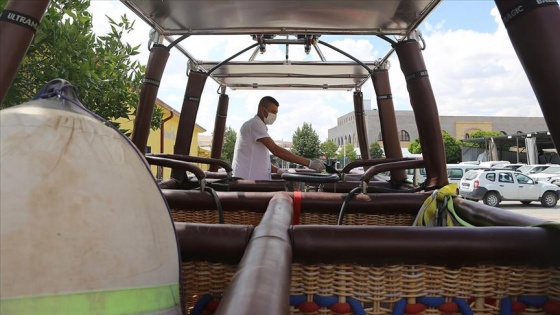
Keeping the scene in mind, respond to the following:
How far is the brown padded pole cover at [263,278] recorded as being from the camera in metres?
0.77

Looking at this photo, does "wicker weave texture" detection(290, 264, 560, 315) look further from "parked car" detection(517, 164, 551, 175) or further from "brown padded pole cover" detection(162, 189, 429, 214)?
"parked car" detection(517, 164, 551, 175)

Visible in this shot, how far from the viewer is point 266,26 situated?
12.5ft

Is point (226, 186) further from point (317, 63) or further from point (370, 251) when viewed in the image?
point (317, 63)

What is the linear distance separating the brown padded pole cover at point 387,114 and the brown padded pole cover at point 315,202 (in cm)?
212

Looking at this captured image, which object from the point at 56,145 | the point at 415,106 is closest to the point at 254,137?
the point at 415,106

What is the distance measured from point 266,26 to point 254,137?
1113mm

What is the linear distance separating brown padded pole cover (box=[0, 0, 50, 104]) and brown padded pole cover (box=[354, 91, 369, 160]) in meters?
5.19

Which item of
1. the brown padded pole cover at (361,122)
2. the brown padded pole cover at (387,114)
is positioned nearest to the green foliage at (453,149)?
the brown padded pole cover at (361,122)

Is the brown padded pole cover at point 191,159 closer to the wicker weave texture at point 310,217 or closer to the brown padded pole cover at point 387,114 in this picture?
the wicker weave texture at point 310,217

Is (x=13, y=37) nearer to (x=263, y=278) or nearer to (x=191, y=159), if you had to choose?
(x=263, y=278)

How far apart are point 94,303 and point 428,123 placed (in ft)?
8.76

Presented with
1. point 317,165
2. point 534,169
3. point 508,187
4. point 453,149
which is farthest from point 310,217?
point 453,149

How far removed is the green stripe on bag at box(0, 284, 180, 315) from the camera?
0.70 metres

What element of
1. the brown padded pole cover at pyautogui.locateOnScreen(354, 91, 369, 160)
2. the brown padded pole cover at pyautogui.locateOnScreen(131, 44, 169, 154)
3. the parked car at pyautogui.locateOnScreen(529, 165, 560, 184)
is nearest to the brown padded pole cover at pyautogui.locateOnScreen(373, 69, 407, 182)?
the brown padded pole cover at pyautogui.locateOnScreen(354, 91, 369, 160)
